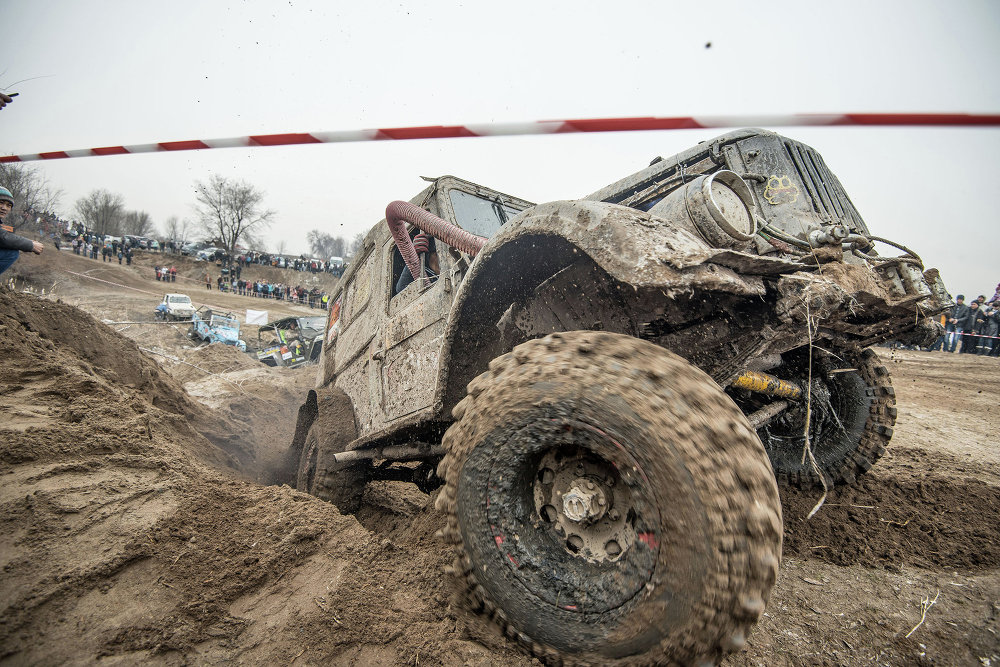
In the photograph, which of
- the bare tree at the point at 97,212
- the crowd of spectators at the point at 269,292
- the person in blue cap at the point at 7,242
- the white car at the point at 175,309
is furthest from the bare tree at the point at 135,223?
the person in blue cap at the point at 7,242

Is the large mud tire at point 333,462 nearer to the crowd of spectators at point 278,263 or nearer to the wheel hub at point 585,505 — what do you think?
the wheel hub at point 585,505

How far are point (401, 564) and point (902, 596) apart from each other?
2130mm

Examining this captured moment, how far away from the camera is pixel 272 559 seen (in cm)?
187

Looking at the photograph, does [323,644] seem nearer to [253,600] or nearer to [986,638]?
[253,600]

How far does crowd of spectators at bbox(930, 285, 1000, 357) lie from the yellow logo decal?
11.1 metres

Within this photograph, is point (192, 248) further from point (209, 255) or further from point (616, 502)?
point (616, 502)

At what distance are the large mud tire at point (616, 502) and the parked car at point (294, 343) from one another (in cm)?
1025

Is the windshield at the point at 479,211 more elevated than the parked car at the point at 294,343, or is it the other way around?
the windshield at the point at 479,211

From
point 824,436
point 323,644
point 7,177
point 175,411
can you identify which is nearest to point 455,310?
point 323,644

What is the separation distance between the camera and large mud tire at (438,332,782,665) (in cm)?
106

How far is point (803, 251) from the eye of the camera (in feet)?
7.26

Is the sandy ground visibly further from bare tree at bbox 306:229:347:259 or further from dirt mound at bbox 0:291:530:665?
bare tree at bbox 306:229:347:259

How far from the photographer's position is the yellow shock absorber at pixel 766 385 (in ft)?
7.02

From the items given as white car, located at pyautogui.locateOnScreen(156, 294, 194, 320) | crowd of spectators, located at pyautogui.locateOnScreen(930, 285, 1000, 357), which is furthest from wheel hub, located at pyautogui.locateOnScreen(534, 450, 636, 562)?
white car, located at pyautogui.locateOnScreen(156, 294, 194, 320)
